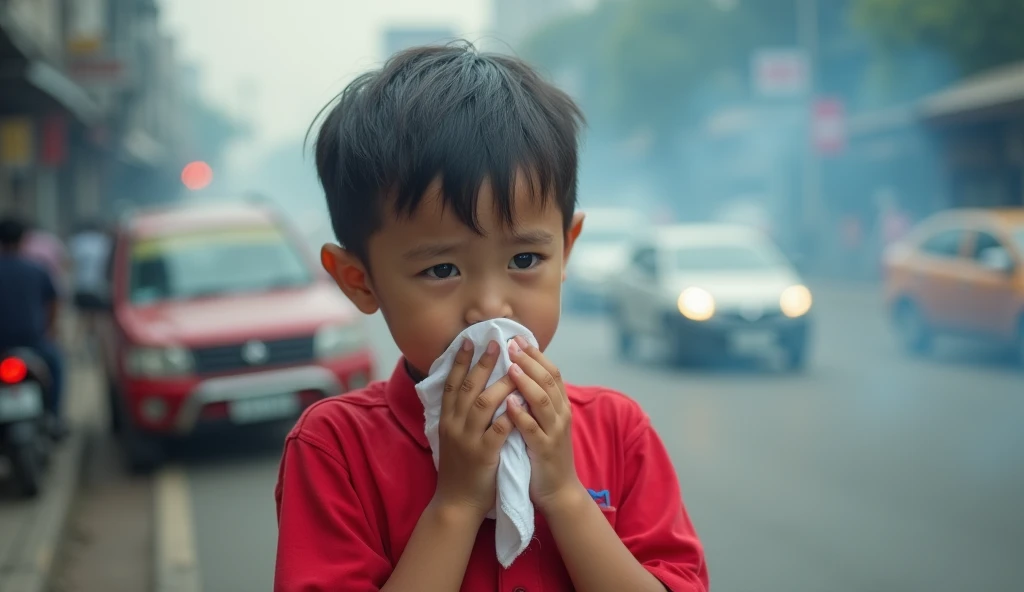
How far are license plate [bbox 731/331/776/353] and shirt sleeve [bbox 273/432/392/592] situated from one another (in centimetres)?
1145

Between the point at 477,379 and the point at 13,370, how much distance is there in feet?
21.8

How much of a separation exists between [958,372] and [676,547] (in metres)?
12.0

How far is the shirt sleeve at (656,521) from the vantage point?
1.90 m

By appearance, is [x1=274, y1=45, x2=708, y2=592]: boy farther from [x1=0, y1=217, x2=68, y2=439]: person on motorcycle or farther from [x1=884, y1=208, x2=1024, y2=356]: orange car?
[x1=884, y1=208, x2=1024, y2=356]: orange car

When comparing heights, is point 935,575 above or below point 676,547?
below

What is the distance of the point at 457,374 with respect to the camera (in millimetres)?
1747

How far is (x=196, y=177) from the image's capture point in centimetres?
2658

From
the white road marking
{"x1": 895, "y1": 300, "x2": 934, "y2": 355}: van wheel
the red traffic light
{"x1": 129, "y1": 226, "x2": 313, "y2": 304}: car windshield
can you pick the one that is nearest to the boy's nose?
the white road marking

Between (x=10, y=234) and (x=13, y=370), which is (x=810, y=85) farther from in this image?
(x=13, y=370)

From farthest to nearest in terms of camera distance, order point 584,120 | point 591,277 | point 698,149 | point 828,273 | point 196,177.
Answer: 1. point 698,149
2. point 828,273
3. point 196,177
4. point 591,277
5. point 584,120

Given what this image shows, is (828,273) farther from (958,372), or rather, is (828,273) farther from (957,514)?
(957,514)

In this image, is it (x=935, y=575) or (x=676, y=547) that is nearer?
(x=676, y=547)

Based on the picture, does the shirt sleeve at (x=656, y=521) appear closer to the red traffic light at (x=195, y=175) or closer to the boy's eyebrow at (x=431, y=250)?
the boy's eyebrow at (x=431, y=250)

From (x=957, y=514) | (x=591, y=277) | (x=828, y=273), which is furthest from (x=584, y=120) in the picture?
(x=828, y=273)
